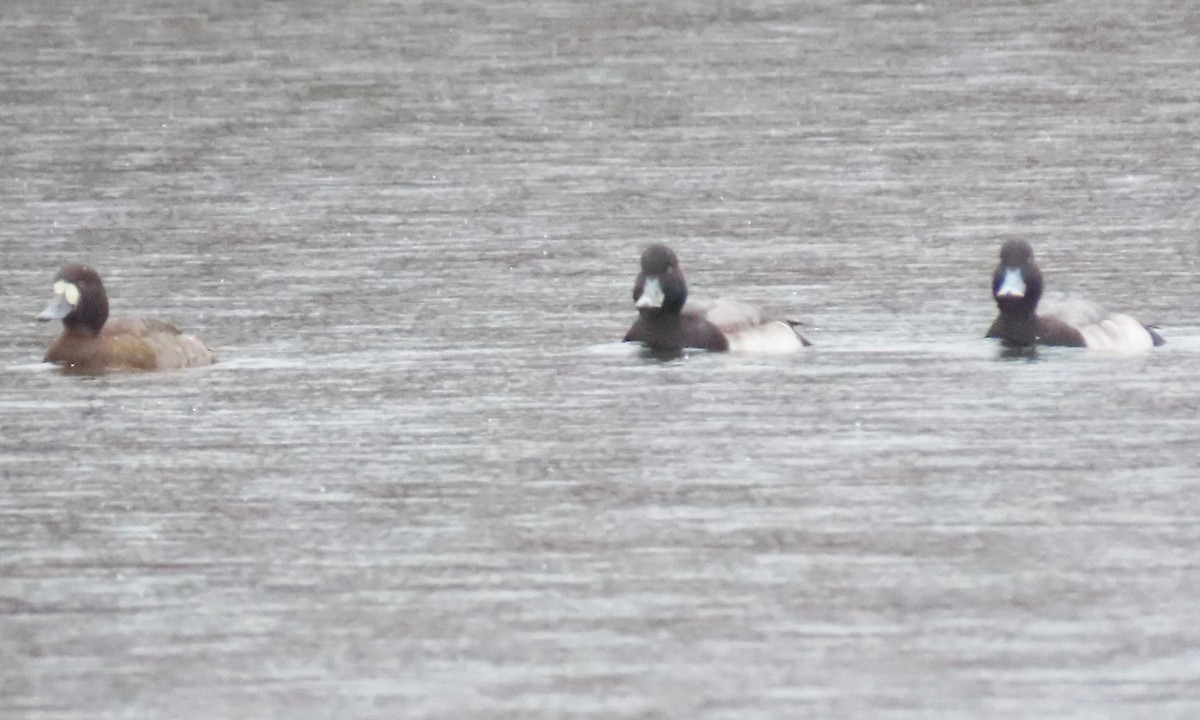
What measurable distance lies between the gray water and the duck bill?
1.35 feet

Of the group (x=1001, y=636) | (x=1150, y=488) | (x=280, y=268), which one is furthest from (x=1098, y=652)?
(x=280, y=268)

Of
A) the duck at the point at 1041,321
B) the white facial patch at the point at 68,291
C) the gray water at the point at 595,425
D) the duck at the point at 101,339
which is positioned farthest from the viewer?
the white facial patch at the point at 68,291

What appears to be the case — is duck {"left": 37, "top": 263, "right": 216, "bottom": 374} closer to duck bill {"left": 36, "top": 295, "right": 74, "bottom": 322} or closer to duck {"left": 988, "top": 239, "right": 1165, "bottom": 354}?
duck bill {"left": 36, "top": 295, "right": 74, "bottom": 322}

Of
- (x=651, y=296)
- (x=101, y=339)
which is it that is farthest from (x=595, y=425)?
(x=101, y=339)

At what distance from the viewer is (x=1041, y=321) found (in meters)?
20.7

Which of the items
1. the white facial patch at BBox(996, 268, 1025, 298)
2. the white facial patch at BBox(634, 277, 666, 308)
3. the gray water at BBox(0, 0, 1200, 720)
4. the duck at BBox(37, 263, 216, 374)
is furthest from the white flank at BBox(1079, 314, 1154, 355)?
the duck at BBox(37, 263, 216, 374)

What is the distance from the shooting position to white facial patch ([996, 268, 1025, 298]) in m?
20.5

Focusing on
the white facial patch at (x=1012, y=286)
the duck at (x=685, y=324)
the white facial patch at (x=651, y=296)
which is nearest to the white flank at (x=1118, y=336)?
the white facial patch at (x=1012, y=286)

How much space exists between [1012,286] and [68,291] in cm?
642

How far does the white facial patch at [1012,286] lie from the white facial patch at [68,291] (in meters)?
6.26

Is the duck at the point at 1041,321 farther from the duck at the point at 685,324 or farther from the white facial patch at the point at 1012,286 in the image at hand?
the duck at the point at 685,324

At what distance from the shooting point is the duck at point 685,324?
2058cm

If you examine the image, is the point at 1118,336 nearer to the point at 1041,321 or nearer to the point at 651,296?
the point at 1041,321

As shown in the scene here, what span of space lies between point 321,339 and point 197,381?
5.94ft
